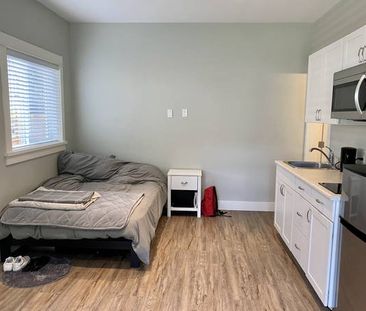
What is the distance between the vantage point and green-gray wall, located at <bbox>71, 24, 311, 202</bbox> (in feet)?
14.1

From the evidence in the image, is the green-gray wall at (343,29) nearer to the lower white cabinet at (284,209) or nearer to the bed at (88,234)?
the lower white cabinet at (284,209)

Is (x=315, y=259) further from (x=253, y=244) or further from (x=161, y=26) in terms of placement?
(x=161, y=26)

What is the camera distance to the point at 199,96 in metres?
4.42

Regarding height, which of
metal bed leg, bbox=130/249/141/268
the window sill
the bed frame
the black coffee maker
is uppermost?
the black coffee maker

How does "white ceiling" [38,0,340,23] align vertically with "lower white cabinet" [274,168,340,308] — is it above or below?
above

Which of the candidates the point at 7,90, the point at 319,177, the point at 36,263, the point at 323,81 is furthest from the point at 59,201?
the point at 323,81

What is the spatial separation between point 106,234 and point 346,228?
1890mm

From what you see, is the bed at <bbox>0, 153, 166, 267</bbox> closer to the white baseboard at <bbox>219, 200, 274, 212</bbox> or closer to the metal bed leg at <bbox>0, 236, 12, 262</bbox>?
the metal bed leg at <bbox>0, 236, 12, 262</bbox>

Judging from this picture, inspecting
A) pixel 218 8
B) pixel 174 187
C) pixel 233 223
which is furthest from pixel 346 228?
pixel 218 8

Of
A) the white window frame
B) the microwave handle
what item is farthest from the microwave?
the white window frame

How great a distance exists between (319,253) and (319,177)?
68 centimetres

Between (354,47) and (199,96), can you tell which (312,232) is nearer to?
(354,47)

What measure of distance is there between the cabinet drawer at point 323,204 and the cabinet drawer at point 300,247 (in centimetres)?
37

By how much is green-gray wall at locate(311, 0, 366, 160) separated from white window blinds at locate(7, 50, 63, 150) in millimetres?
3322
